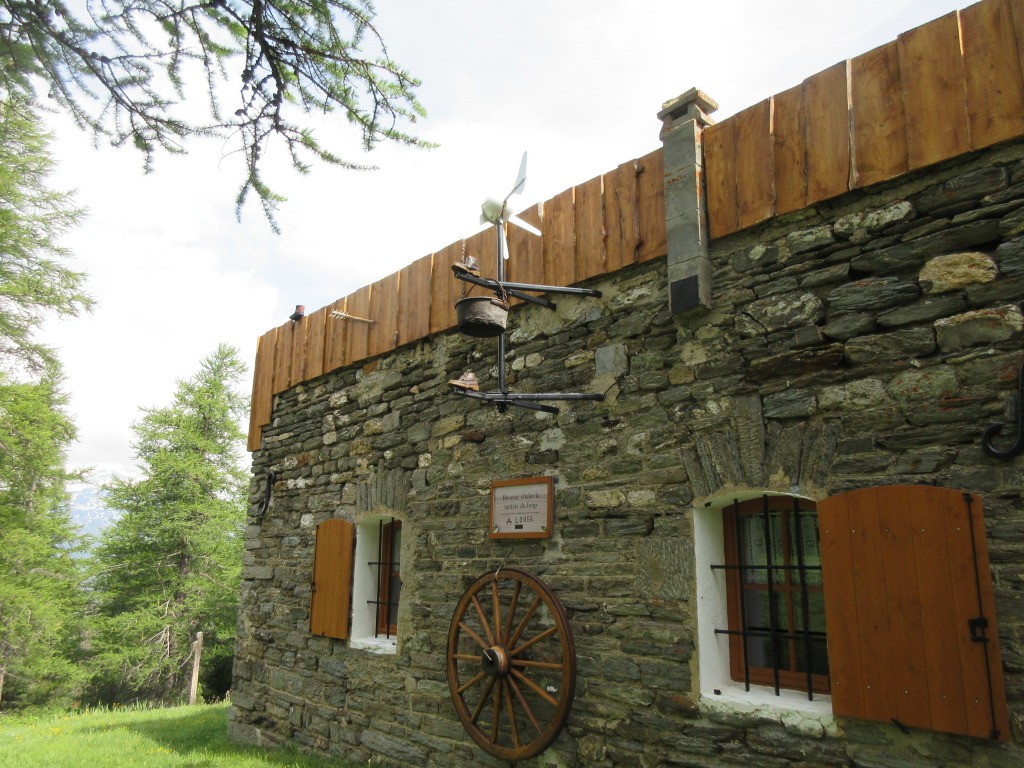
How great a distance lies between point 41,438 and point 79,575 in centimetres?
539

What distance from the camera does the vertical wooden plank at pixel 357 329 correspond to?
6.35 m

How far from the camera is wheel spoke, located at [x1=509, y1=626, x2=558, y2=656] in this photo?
3969mm

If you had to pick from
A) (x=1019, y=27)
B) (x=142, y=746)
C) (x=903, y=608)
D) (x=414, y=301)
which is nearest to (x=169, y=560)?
(x=142, y=746)

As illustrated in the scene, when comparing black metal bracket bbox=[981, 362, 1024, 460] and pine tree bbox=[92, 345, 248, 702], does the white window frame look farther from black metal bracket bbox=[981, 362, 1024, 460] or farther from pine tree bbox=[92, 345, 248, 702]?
pine tree bbox=[92, 345, 248, 702]

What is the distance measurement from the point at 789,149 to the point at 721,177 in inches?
15.3

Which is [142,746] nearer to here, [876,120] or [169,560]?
[876,120]

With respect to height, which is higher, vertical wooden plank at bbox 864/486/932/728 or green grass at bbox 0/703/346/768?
vertical wooden plank at bbox 864/486/932/728

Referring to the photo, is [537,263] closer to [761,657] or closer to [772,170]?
[772,170]

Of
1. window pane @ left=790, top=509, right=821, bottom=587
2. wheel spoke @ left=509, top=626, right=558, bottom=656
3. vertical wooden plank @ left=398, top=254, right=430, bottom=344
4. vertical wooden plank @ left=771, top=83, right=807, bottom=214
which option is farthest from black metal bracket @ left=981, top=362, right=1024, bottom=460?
vertical wooden plank @ left=398, top=254, right=430, bottom=344

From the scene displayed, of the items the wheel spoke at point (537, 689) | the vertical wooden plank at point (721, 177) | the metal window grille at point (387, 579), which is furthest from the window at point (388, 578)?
the vertical wooden plank at point (721, 177)

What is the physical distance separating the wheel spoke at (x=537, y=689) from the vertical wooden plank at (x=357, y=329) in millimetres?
3296

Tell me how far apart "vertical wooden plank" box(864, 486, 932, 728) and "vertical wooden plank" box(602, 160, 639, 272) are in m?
1.99

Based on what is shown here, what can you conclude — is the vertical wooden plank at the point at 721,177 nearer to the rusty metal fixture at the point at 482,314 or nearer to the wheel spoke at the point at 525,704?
the rusty metal fixture at the point at 482,314

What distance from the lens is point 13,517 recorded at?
1450 cm
